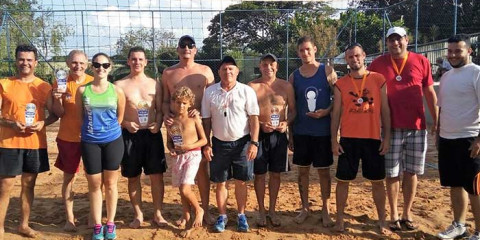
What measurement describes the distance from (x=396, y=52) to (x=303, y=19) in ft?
65.3

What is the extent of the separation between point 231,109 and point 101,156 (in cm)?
143

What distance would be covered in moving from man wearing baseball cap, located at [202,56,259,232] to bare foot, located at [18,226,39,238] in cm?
198

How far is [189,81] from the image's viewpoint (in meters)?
4.79

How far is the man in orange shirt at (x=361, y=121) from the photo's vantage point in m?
4.36

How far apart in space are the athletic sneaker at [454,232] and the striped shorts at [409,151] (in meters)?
0.65

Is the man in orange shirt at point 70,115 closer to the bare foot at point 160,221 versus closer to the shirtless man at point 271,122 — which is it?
the bare foot at point 160,221

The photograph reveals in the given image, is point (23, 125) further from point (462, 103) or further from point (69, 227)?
point (462, 103)

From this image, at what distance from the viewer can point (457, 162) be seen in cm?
421

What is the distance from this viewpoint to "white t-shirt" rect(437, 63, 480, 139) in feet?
13.5

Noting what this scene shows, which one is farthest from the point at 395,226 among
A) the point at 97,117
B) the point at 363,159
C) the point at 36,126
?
the point at 36,126

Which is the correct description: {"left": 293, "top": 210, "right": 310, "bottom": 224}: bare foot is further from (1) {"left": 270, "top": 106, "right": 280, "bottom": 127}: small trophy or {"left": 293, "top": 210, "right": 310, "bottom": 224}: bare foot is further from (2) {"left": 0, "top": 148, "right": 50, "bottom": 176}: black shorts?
(2) {"left": 0, "top": 148, "right": 50, "bottom": 176}: black shorts

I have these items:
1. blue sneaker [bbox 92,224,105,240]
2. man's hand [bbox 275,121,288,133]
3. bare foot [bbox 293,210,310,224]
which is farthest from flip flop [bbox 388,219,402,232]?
blue sneaker [bbox 92,224,105,240]

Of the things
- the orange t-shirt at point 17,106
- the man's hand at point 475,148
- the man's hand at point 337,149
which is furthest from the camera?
the man's hand at point 337,149

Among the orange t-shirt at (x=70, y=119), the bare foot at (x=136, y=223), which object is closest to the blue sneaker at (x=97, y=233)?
the bare foot at (x=136, y=223)
